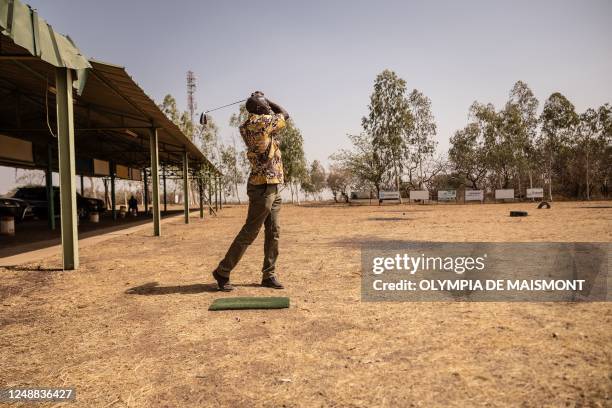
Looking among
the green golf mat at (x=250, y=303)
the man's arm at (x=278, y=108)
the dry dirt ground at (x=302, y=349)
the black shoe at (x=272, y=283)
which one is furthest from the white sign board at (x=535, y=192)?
the green golf mat at (x=250, y=303)

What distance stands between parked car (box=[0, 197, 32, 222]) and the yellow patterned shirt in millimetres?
17519

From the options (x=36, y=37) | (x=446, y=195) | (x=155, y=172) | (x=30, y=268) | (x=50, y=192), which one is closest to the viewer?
(x=36, y=37)

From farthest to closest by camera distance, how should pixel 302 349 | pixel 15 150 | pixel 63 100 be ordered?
pixel 15 150, pixel 63 100, pixel 302 349

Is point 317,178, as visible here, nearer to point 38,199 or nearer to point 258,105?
point 38,199

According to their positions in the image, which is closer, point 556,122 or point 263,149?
point 263,149

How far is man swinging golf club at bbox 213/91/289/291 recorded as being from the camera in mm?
4008

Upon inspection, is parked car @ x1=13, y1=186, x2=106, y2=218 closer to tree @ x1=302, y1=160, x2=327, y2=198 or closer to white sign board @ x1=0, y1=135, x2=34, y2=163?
white sign board @ x1=0, y1=135, x2=34, y2=163

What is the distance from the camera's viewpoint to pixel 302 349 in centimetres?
257

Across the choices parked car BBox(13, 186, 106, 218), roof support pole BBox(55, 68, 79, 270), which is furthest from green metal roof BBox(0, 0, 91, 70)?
parked car BBox(13, 186, 106, 218)

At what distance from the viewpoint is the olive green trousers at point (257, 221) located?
4.00m

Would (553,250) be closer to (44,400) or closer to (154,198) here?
(44,400)

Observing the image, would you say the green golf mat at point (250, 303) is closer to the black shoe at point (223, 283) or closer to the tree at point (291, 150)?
the black shoe at point (223, 283)

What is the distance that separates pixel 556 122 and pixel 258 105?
4902 cm

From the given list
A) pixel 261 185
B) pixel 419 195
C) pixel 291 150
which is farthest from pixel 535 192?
pixel 261 185
